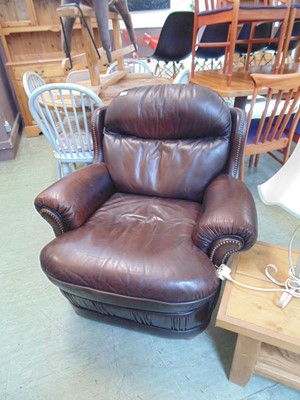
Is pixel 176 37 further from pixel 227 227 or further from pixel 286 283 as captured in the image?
pixel 286 283

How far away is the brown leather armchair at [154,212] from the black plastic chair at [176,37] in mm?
2219

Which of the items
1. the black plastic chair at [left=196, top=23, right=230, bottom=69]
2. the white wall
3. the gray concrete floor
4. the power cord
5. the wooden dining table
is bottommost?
the gray concrete floor

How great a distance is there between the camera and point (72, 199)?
116 cm

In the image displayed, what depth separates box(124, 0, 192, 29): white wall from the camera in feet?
14.0

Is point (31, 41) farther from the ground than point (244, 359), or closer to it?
farther from the ground

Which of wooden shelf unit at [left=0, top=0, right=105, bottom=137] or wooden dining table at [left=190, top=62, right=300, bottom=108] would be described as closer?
wooden dining table at [left=190, top=62, right=300, bottom=108]

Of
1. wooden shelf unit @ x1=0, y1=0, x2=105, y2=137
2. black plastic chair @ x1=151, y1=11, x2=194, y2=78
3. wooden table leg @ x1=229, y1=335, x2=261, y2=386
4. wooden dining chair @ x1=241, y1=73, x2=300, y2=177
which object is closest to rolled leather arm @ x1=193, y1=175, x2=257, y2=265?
wooden table leg @ x1=229, y1=335, x2=261, y2=386

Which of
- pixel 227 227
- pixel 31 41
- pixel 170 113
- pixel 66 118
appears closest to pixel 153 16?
pixel 31 41

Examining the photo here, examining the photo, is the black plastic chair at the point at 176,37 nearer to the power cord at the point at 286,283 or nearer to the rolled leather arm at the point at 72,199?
the rolled leather arm at the point at 72,199

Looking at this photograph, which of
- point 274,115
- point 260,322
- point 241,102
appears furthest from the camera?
point 241,102

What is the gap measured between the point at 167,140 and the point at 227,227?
28.0 inches

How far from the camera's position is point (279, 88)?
5.22ft

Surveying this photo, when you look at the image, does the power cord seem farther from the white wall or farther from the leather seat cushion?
the white wall

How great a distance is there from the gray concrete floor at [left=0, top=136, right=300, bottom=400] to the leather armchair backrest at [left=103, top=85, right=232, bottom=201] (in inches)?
28.5
